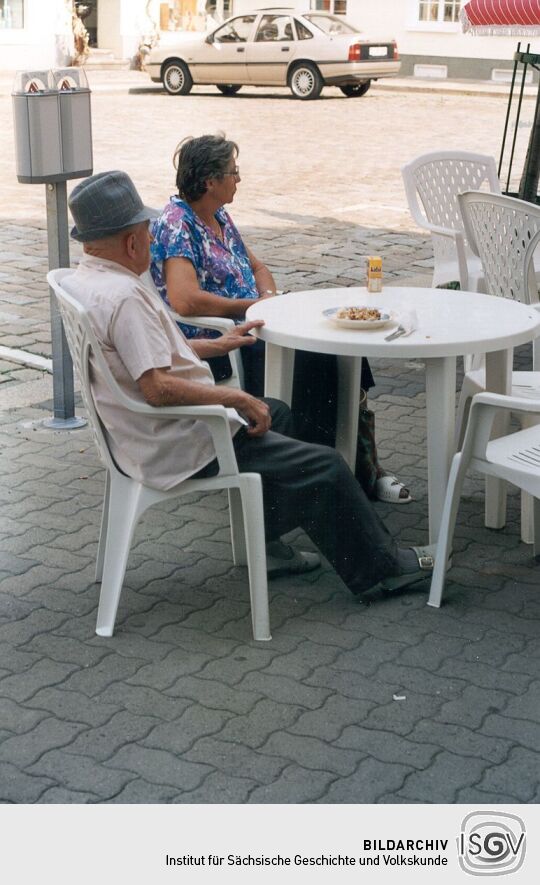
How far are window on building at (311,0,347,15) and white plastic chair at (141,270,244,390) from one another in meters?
28.9

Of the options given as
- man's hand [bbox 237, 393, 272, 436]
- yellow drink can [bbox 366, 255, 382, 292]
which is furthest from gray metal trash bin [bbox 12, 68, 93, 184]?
man's hand [bbox 237, 393, 272, 436]

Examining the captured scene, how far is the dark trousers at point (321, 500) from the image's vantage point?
405cm

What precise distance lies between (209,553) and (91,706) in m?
1.14

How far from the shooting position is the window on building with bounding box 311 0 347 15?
32.0 metres

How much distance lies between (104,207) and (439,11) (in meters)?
27.9

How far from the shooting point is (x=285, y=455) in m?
4.08

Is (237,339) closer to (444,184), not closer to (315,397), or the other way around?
(315,397)

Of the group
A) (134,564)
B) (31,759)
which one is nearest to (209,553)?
(134,564)

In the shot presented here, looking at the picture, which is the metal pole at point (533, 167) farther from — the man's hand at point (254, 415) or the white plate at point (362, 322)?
the man's hand at point (254, 415)

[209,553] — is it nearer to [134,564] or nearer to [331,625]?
[134,564]

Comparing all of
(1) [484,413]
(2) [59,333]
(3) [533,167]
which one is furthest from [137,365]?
(3) [533,167]

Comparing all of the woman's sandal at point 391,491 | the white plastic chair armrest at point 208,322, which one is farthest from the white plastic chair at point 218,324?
the woman's sandal at point 391,491

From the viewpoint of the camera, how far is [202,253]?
4.90m
